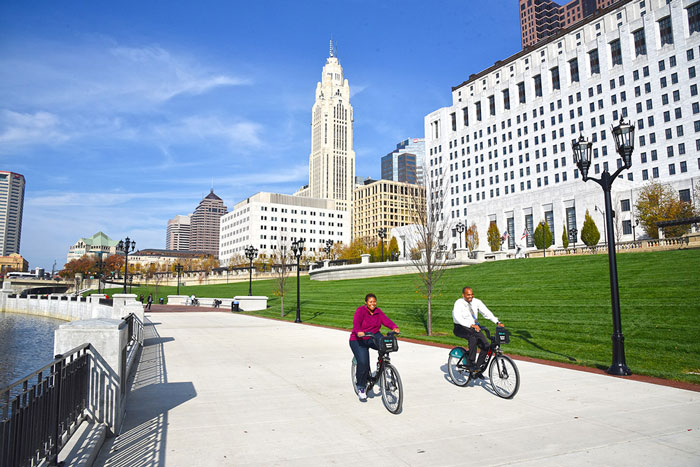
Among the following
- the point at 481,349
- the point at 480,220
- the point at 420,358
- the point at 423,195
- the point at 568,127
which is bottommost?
the point at 420,358

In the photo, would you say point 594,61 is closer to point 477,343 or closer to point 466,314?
point 466,314

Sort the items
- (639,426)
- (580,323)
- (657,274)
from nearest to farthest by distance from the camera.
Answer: (639,426)
(580,323)
(657,274)

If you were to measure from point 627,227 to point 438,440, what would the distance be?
229 ft

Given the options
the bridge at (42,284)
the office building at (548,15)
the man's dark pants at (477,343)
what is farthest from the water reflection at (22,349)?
the office building at (548,15)

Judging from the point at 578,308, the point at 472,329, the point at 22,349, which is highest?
the point at 472,329

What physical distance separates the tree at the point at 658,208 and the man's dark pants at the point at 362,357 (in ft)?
193

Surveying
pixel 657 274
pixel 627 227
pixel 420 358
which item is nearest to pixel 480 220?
pixel 627 227

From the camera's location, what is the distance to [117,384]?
6.26m

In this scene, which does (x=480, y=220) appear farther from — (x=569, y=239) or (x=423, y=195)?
(x=423, y=195)

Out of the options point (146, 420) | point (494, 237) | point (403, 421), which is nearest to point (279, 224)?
point (494, 237)

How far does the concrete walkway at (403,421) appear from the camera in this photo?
206 inches

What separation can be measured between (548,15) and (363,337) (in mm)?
203388

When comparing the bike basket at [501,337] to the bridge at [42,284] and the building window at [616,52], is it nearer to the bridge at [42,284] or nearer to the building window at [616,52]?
the building window at [616,52]

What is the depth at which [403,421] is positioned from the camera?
22.0ft
